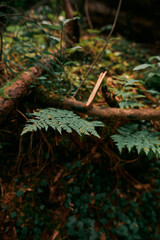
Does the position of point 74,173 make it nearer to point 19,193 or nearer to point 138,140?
point 19,193

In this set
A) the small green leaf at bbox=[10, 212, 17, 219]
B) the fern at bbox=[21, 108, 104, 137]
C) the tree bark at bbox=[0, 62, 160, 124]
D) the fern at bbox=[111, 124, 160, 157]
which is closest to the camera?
the fern at bbox=[21, 108, 104, 137]

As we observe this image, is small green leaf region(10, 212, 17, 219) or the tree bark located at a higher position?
the tree bark

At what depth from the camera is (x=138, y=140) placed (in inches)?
64.3

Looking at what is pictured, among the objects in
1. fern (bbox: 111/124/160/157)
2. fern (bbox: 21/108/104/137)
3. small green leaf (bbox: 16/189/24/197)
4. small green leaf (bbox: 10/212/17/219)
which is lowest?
small green leaf (bbox: 10/212/17/219)

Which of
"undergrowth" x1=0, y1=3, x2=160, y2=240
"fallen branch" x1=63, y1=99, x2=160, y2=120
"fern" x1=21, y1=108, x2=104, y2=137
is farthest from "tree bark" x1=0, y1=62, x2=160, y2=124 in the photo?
"fern" x1=21, y1=108, x2=104, y2=137

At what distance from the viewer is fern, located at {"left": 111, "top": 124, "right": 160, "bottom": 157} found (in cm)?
152

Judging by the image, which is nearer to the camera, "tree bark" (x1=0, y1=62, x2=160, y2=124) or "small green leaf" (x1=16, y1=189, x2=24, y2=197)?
"tree bark" (x1=0, y1=62, x2=160, y2=124)

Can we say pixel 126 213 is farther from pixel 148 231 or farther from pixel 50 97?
pixel 50 97

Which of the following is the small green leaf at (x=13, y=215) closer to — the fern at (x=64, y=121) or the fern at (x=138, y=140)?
the fern at (x=64, y=121)

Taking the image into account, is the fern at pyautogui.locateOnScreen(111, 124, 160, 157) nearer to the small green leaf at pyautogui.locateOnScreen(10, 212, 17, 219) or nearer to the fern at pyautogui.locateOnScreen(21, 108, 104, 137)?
the fern at pyautogui.locateOnScreen(21, 108, 104, 137)

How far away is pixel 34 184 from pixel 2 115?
47.1 inches

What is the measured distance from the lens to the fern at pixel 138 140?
4.98ft

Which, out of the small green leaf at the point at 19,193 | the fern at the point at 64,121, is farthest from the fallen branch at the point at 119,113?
the small green leaf at the point at 19,193

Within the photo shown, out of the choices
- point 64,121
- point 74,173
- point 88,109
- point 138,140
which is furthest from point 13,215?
point 138,140
